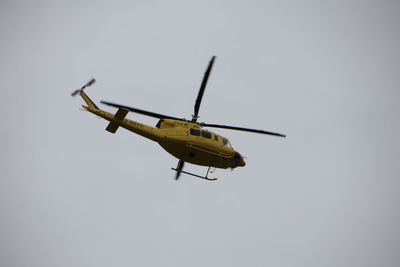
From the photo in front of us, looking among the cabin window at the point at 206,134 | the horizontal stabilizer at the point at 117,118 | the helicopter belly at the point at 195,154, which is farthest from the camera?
the cabin window at the point at 206,134

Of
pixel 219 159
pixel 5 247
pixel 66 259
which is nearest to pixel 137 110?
pixel 219 159

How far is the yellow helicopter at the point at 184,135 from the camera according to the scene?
58.2 feet

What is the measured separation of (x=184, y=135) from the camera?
18750 mm

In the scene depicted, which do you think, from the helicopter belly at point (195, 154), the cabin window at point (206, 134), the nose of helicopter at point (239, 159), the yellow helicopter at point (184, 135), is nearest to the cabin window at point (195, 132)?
the yellow helicopter at point (184, 135)

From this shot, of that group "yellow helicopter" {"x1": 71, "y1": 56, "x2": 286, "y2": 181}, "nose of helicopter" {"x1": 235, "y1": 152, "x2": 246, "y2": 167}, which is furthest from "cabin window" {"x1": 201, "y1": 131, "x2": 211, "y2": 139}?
"nose of helicopter" {"x1": 235, "y1": 152, "x2": 246, "y2": 167}

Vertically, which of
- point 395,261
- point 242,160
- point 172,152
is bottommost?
point 172,152

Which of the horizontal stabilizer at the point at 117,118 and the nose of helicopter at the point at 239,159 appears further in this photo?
the nose of helicopter at the point at 239,159

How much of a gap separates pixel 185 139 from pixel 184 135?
23cm

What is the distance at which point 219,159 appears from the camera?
19.7 metres

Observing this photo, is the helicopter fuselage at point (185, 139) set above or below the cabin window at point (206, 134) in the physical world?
below

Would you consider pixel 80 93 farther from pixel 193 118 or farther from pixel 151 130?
pixel 193 118

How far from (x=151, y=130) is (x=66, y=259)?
101846 mm

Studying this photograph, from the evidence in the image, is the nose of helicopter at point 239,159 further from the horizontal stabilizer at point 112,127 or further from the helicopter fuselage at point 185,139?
the horizontal stabilizer at point 112,127

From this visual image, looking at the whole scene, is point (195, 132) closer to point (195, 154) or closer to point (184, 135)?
point (184, 135)
